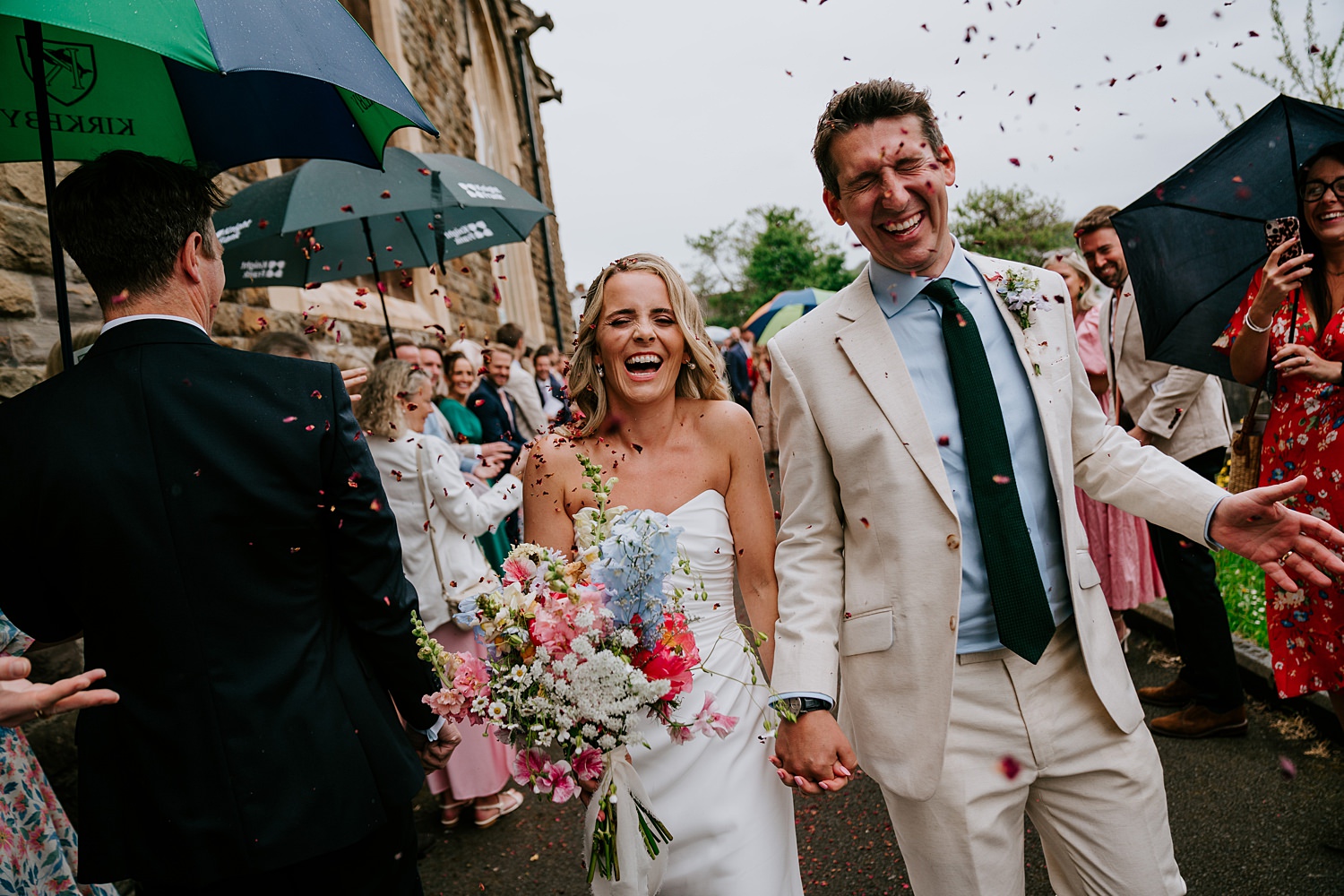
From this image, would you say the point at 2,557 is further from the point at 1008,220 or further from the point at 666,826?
the point at 1008,220

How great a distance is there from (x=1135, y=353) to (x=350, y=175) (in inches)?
176

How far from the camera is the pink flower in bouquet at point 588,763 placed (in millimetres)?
1888

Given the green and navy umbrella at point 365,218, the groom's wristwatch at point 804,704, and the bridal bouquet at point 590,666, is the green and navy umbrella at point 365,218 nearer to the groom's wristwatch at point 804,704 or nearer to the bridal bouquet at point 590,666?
the bridal bouquet at point 590,666

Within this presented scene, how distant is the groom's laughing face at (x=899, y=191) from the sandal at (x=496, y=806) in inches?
143

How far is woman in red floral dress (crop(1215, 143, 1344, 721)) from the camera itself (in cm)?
301

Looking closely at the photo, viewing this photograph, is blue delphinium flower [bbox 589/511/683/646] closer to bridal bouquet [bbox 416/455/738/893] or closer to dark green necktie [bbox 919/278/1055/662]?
bridal bouquet [bbox 416/455/738/893]

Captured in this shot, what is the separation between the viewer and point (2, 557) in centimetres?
196

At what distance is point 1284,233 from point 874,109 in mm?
1946

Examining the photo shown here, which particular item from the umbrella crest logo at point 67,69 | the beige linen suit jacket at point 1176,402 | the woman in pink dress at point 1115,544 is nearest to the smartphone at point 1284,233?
the beige linen suit jacket at point 1176,402

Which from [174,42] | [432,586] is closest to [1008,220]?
[432,586]

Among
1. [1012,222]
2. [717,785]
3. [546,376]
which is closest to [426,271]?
[546,376]

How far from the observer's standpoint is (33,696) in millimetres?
1630

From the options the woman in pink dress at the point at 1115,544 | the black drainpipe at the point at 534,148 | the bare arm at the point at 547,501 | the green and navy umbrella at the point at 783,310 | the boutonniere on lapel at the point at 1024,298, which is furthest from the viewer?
the black drainpipe at the point at 534,148

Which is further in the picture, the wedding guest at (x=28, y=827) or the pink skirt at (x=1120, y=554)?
the pink skirt at (x=1120, y=554)
